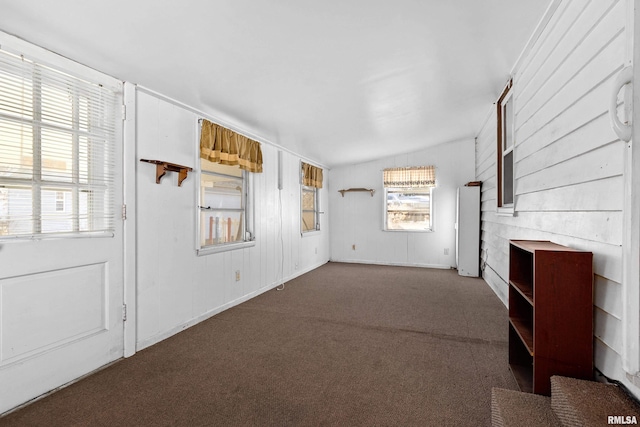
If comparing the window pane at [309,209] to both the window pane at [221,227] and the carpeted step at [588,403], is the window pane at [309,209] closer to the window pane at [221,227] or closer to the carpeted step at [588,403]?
the window pane at [221,227]

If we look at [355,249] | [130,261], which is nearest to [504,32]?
[130,261]

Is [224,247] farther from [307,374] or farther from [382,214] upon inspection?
[382,214]

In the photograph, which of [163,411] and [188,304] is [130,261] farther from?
[163,411]

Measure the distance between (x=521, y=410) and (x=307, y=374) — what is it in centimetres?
126

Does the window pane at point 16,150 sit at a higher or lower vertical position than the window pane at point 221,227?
higher

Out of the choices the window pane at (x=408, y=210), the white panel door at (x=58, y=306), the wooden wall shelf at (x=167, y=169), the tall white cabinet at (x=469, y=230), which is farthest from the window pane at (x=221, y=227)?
the tall white cabinet at (x=469, y=230)

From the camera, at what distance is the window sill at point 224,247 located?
10.1 ft

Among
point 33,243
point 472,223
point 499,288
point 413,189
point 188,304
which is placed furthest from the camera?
point 413,189

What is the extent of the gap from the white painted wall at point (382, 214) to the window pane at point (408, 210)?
160mm

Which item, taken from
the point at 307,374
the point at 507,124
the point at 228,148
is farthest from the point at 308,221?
the point at 307,374

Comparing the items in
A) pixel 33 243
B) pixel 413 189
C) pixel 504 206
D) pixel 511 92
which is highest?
pixel 511 92

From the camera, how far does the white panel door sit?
1.71m

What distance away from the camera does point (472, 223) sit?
17.0ft

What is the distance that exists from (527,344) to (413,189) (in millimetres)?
4815
